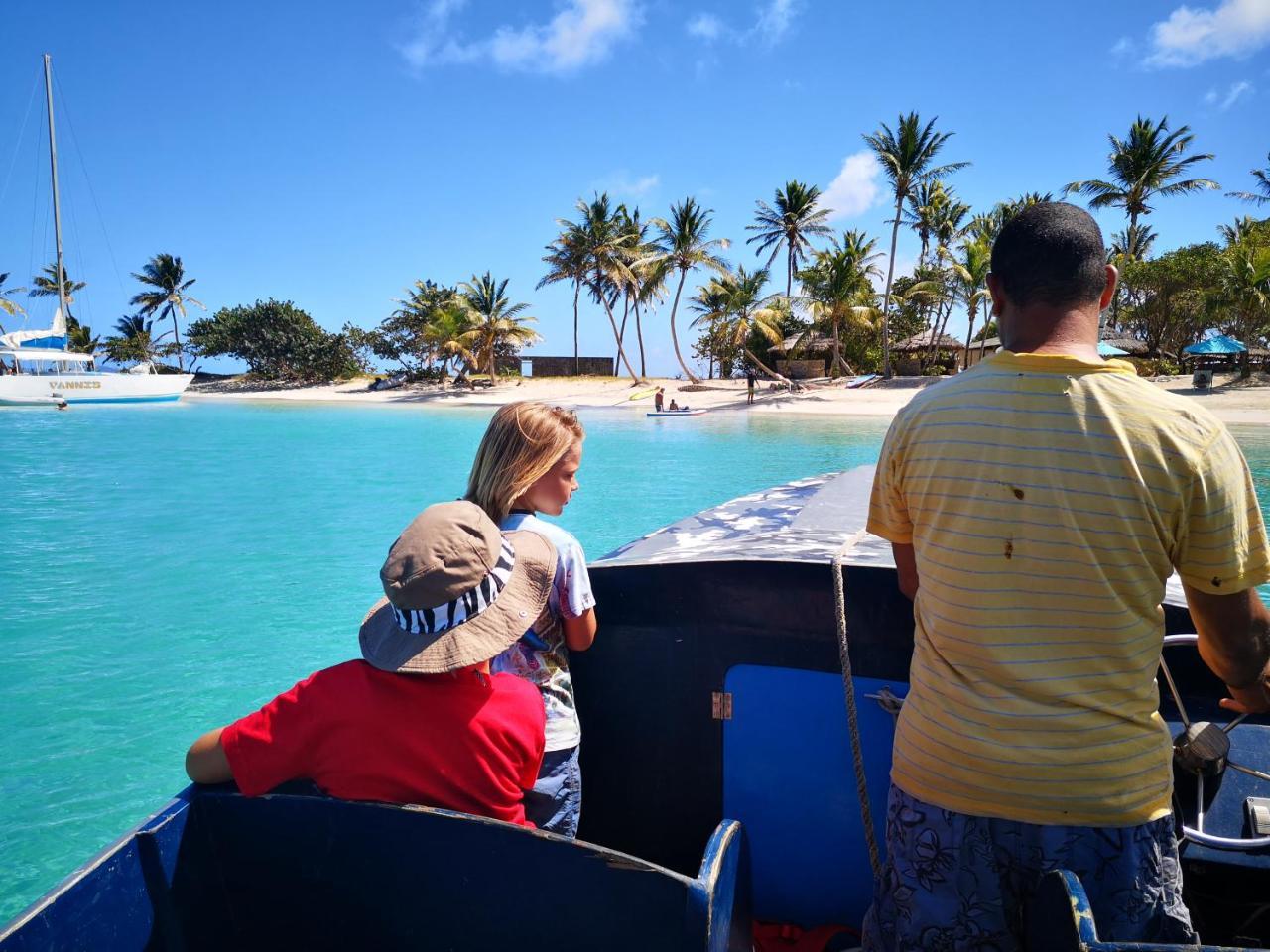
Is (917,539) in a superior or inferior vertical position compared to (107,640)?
superior

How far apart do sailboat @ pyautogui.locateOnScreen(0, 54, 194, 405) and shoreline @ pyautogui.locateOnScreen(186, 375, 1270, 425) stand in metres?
6.52

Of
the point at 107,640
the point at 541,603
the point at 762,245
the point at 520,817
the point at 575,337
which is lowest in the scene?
the point at 107,640

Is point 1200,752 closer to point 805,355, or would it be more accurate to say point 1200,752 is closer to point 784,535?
point 784,535

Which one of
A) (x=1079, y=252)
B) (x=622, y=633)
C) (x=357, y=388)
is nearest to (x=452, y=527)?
(x=622, y=633)

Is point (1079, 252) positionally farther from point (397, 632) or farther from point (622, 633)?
point (622, 633)

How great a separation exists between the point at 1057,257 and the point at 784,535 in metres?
1.52

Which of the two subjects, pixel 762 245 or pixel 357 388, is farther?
pixel 357 388

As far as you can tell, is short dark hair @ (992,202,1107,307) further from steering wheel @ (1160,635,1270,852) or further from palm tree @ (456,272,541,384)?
palm tree @ (456,272,541,384)

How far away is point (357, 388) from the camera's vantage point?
1870 inches

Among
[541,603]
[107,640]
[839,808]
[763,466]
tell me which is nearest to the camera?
[541,603]

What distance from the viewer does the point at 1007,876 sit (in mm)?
1304

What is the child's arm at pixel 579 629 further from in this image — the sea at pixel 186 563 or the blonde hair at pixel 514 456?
the sea at pixel 186 563

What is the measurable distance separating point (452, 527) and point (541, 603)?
11.5 inches

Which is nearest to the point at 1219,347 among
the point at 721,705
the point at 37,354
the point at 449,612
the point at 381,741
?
the point at 721,705
